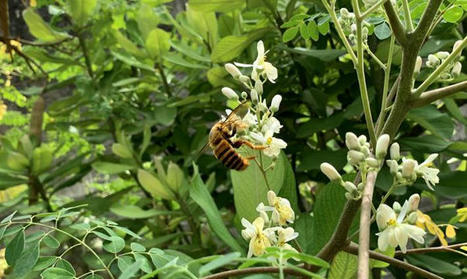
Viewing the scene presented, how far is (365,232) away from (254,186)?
267 mm

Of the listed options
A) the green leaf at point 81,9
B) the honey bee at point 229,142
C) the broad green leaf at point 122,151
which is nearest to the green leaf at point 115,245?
the honey bee at point 229,142

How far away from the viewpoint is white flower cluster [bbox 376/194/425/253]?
353 mm

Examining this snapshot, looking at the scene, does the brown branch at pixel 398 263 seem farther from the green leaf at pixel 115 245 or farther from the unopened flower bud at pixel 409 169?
the green leaf at pixel 115 245

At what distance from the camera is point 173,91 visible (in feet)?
3.85

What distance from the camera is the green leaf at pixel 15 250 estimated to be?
0.44 m

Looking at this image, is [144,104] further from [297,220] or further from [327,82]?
[297,220]

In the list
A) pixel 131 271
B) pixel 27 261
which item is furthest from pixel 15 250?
pixel 131 271

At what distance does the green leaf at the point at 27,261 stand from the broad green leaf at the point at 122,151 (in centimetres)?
58

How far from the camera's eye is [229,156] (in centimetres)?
50

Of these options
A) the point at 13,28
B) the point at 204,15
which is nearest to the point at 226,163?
the point at 204,15

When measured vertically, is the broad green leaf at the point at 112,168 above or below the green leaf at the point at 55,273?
below

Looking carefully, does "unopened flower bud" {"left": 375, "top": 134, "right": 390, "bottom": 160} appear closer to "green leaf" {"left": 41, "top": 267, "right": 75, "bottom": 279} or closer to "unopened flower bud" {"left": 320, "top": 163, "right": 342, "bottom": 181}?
"unopened flower bud" {"left": 320, "top": 163, "right": 342, "bottom": 181}

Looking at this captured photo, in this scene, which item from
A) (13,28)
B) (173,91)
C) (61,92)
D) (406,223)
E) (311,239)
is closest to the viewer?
(406,223)

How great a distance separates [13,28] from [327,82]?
1752 mm
